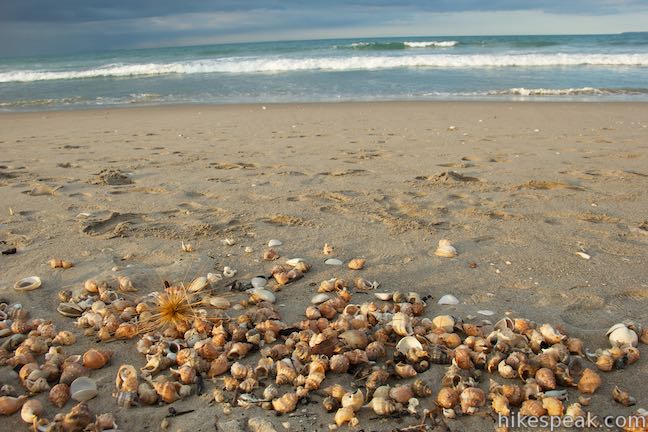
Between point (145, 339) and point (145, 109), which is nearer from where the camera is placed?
point (145, 339)

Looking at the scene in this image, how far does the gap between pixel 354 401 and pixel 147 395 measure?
0.72m

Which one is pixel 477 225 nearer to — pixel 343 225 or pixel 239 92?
pixel 343 225

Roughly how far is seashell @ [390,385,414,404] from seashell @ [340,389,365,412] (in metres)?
0.11

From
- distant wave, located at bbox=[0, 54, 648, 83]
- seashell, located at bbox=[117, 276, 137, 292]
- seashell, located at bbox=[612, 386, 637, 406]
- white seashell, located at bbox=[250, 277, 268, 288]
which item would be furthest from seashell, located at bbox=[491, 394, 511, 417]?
distant wave, located at bbox=[0, 54, 648, 83]

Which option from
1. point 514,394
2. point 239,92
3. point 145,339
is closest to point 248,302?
point 145,339

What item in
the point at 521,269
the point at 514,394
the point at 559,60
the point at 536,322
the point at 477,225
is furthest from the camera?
the point at 559,60

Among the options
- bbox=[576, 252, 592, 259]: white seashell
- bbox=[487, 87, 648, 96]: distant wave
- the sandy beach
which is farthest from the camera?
bbox=[487, 87, 648, 96]: distant wave

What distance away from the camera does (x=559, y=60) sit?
68.2 ft

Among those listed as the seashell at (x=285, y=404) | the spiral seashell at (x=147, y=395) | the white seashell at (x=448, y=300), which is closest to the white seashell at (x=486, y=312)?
the white seashell at (x=448, y=300)

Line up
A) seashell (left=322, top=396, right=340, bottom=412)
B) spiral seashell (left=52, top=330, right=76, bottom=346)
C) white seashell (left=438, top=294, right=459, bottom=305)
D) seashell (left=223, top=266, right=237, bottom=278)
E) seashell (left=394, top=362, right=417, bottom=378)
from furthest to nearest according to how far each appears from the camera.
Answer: seashell (left=223, top=266, right=237, bottom=278) < white seashell (left=438, top=294, right=459, bottom=305) < spiral seashell (left=52, top=330, right=76, bottom=346) < seashell (left=394, top=362, right=417, bottom=378) < seashell (left=322, top=396, right=340, bottom=412)

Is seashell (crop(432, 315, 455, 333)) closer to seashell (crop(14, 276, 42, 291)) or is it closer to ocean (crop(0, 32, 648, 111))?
seashell (crop(14, 276, 42, 291))

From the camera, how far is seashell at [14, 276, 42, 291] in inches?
100

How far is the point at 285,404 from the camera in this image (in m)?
1.69

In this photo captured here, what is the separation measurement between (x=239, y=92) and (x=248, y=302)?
40.6 feet
